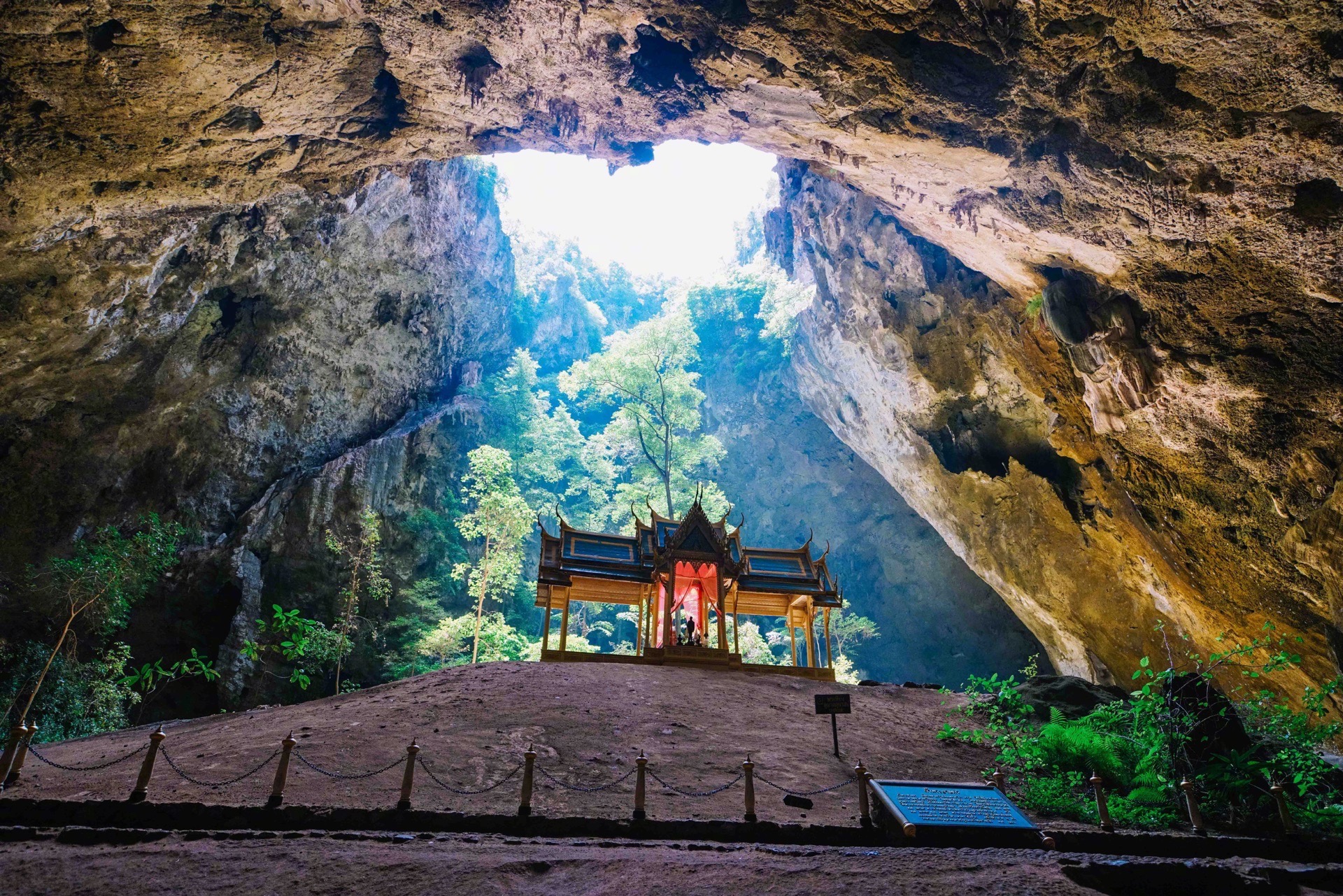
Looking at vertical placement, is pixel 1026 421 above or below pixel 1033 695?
above

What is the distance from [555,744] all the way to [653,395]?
65.7 ft

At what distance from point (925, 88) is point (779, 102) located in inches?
103

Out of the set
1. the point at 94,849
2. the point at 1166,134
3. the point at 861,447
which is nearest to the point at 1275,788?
the point at 1166,134

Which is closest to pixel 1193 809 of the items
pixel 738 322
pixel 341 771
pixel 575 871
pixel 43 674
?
pixel 575 871

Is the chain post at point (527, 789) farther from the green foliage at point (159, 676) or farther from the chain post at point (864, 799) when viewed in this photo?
the green foliage at point (159, 676)

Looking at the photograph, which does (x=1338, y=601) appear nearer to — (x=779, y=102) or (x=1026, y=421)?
(x=1026, y=421)

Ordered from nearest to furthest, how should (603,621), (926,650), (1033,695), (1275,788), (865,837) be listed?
(865,837) < (1275,788) < (1033,695) < (926,650) < (603,621)

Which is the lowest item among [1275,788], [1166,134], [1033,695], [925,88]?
[1275,788]

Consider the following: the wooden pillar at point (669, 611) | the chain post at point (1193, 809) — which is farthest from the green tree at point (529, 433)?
the chain post at point (1193, 809)

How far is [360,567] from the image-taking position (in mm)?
20109

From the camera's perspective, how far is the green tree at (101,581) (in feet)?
38.9

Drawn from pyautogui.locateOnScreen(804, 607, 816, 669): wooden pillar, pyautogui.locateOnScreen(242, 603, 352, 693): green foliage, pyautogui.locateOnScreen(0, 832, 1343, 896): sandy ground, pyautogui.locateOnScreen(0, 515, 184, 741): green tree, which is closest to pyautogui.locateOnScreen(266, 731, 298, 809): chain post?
pyautogui.locateOnScreen(0, 832, 1343, 896): sandy ground

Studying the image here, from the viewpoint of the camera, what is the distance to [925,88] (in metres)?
11.0

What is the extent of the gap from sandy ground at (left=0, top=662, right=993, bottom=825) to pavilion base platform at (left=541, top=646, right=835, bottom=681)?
1428mm
